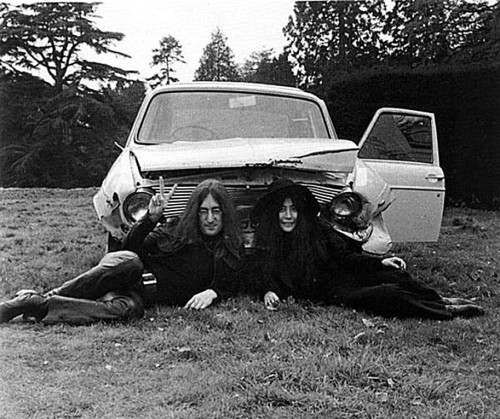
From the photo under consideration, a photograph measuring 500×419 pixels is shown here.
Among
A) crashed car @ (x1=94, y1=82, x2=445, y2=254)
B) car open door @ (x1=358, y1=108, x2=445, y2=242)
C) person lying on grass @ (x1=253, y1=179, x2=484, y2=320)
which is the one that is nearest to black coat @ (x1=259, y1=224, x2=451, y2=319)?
person lying on grass @ (x1=253, y1=179, x2=484, y2=320)

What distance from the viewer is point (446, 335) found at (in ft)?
12.4

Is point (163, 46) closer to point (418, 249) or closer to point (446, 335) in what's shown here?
point (418, 249)

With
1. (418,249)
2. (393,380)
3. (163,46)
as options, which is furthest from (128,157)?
(418,249)

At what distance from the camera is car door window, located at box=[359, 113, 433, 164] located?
6.43m

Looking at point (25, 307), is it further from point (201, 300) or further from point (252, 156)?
point (252, 156)

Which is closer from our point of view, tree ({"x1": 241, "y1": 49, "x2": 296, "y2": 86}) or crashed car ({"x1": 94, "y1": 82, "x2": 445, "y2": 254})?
crashed car ({"x1": 94, "y1": 82, "x2": 445, "y2": 254})

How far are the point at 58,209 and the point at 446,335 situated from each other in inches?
337

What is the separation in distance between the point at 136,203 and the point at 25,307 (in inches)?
40.4

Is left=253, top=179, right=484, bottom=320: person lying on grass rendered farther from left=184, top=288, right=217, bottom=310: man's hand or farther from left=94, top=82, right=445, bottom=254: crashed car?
left=184, top=288, right=217, bottom=310: man's hand

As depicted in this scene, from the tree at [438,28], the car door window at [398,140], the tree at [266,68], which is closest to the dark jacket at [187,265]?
the car door window at [398,140]

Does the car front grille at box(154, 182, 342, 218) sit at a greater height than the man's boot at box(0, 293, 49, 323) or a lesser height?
greater

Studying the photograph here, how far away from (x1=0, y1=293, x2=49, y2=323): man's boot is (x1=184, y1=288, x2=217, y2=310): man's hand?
0.88 m

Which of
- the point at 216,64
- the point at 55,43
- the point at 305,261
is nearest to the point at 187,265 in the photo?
the point at 305,261

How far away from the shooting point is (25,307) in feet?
12.6
